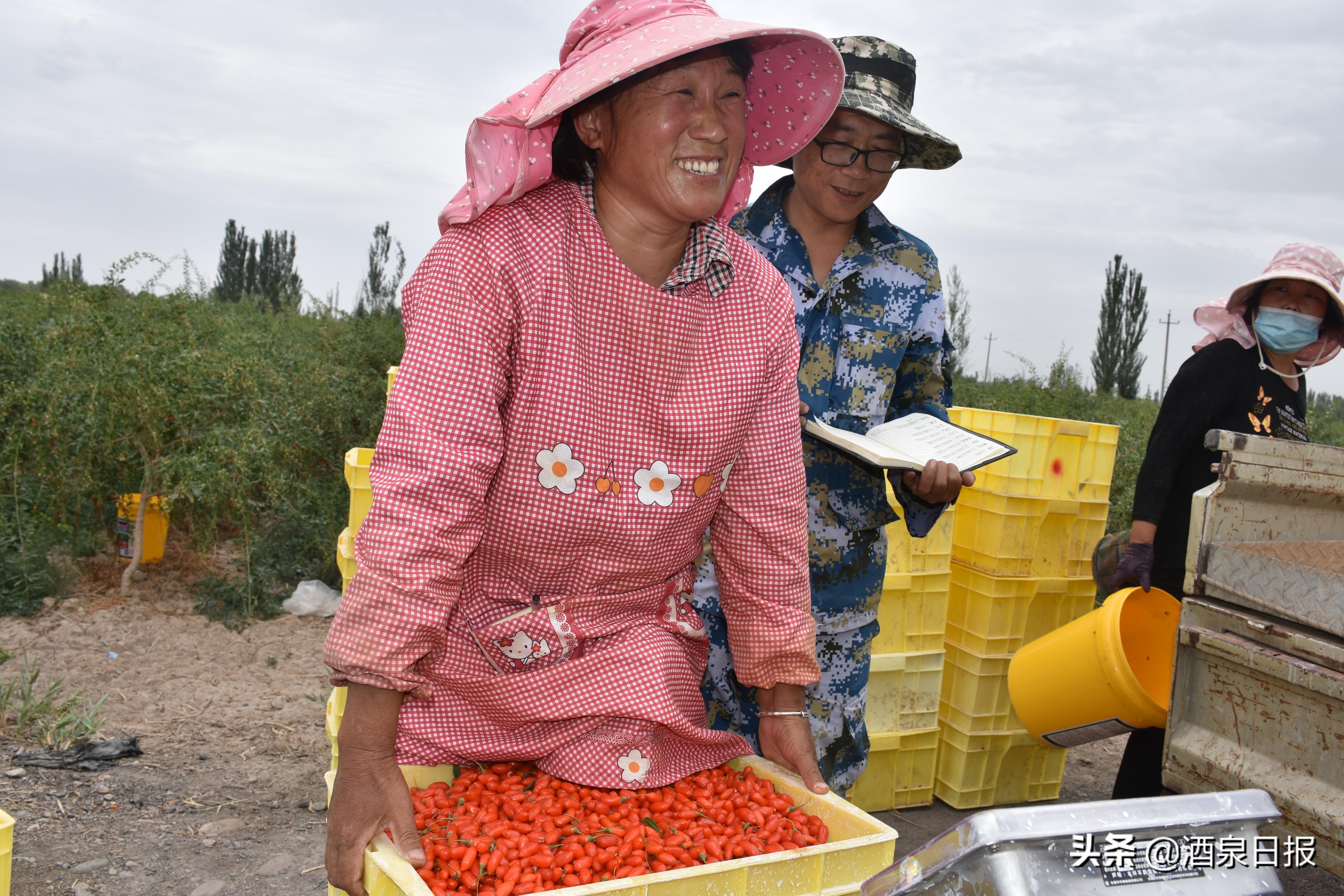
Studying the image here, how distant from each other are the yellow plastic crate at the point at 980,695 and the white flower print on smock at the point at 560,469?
2.69 meters

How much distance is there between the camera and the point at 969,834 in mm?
831

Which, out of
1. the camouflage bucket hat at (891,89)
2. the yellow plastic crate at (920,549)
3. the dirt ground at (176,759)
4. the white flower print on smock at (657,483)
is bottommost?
the dirt ground at (176,759)

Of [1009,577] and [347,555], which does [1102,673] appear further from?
[347,555]

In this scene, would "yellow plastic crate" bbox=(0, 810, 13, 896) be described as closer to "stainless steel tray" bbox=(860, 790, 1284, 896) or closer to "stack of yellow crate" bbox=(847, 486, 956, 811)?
"stainless steel tray" bbox=(860, 790, 1284, 896)

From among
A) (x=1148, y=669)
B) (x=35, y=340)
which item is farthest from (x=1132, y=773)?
(x=35, y=340)

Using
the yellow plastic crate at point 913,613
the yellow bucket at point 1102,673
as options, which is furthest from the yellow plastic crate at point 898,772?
the yellow bucket at point 1102,673

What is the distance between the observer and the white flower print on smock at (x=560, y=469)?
1.54 metres

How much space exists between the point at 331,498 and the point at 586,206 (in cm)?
471

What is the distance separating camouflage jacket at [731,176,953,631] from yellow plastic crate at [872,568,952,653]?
119cm

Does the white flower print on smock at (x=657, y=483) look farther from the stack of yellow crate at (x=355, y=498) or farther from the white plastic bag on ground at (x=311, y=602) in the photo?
the white plastic bag on ground at (x=311, y=602)

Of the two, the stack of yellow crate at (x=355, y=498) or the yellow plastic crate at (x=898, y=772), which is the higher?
the stack of yellow crate at (x=355, y=498)

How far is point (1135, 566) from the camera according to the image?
3350 millimetres

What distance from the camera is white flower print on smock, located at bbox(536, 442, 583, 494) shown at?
5.04 feet

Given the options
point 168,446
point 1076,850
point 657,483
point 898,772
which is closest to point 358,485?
point 657,483
